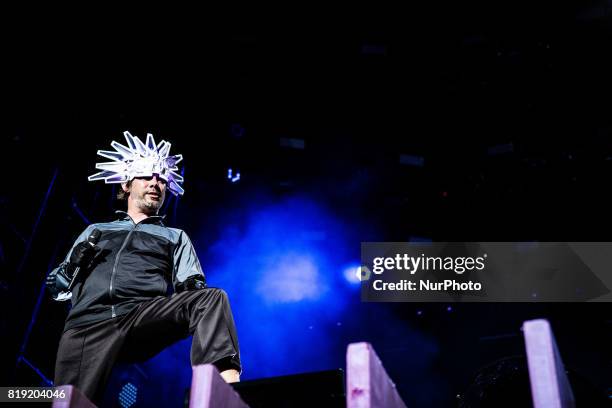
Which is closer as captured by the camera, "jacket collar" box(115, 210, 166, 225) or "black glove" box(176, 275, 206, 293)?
"black glove" box(176, 275, 206, 293)

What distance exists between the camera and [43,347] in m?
5.30

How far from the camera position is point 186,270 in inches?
160

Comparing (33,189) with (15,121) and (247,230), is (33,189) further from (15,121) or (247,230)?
(247,230)

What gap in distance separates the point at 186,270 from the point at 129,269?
1.14 ft

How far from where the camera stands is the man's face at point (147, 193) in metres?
4.47

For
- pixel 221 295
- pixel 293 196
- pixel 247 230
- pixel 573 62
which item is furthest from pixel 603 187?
pixel 221 295

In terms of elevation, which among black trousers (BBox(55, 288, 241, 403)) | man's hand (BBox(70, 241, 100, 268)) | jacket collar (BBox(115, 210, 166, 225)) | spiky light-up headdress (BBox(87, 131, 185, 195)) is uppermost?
spiky light-up headdress (BBox(87, 131, 185, 195))

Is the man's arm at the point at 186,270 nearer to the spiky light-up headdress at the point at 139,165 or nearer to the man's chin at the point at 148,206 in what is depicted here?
the man's chin at the point at 148,206

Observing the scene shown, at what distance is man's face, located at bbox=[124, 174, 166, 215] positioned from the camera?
447cm

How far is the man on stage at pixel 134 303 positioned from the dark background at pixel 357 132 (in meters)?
1.11

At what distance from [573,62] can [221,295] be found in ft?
16.4

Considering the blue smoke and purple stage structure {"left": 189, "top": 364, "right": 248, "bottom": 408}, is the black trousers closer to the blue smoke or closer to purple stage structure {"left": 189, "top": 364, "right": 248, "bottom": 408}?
purple stage structure {"left": 189, "top": 364, "right": 248, "bottom": 408}

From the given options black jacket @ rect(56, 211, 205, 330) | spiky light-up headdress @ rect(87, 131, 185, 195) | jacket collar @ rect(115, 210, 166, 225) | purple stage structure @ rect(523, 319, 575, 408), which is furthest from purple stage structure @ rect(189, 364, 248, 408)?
spiky light-up headdress @ rect(87, 131, 185, 195)

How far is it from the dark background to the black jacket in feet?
3.72
